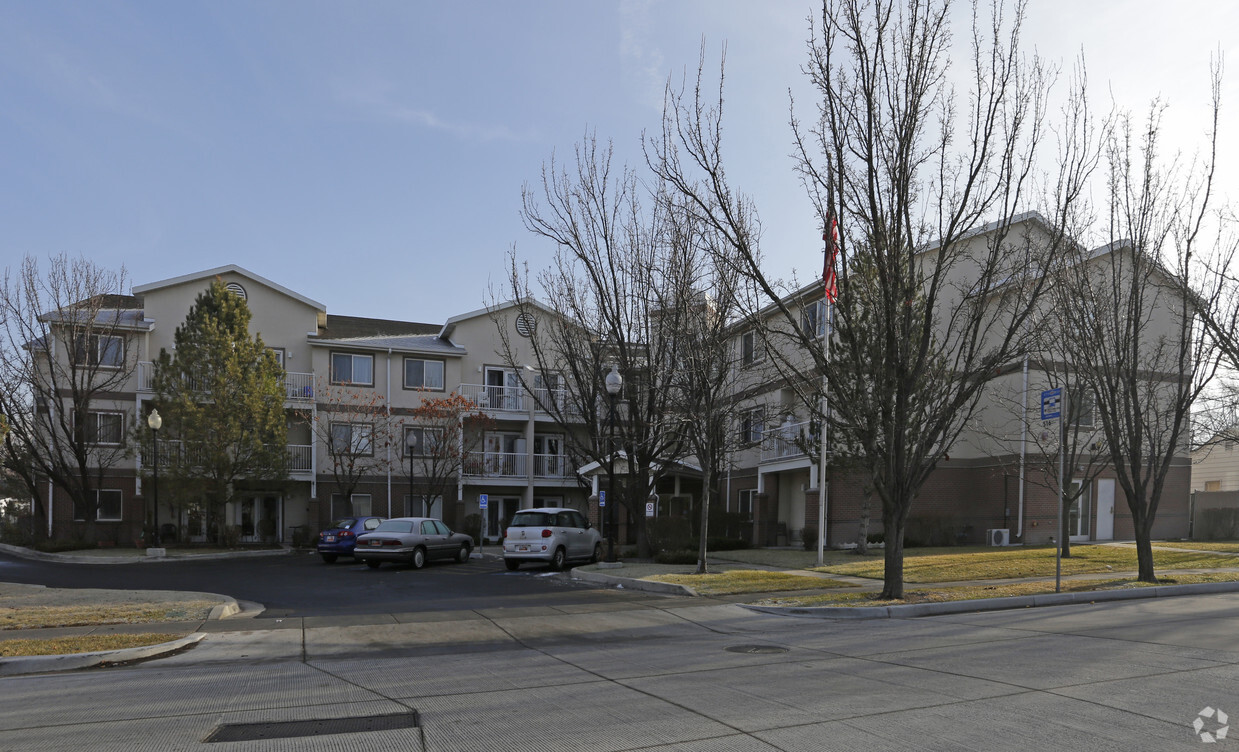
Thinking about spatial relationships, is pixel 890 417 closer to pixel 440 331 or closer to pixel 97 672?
pixel 97 672

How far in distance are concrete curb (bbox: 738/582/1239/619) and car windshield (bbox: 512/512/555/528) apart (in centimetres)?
997

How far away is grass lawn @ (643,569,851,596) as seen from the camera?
1667 centimetres

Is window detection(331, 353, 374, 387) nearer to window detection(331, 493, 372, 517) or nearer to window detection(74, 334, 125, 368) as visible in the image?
window detection(331, 493, 372, 517)

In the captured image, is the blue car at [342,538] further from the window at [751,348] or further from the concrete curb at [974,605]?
the concrete curb at [974,605]

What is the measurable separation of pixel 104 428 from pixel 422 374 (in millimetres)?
12734

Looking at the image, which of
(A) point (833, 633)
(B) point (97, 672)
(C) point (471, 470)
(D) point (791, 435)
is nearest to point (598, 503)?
(D) point (791, 435)

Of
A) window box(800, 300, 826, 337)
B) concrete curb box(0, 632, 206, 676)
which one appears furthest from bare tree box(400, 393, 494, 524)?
concrete curb box(0, 632, 206, 676)

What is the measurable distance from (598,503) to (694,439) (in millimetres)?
12045

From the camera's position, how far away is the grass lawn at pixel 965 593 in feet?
47.1

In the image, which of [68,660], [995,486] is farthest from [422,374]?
[68,660]

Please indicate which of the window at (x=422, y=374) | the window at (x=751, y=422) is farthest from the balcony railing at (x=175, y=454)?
the window at (x=751, y=422)

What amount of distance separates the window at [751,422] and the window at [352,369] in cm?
1703

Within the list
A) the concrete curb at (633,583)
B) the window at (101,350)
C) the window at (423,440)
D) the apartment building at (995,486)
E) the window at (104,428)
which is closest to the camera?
the concrete curb at (633,583)

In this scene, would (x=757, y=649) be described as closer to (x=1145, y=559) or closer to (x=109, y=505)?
(x=1145, y=559)
